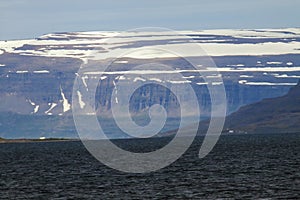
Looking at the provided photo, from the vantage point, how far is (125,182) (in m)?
150

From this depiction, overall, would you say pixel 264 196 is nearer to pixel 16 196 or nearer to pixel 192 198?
pixel 192 198

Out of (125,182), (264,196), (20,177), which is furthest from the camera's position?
(20,177)

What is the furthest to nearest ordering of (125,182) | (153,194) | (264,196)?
(125,182) → (153,194) → (264,196)

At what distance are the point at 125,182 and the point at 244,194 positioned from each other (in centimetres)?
3397

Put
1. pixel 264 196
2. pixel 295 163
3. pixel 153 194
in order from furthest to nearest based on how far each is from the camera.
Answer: pixel 295 163, pixel 153 194, pixel 264 196

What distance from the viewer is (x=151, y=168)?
191750 millimetres

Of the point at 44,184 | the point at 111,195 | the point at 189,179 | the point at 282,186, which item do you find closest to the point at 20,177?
the point at 44,184

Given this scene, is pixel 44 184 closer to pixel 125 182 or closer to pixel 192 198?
pixel 125 182

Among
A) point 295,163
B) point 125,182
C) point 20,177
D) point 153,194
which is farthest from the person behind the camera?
point 295,163

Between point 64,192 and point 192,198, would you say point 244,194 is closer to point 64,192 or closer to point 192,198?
point 192,198

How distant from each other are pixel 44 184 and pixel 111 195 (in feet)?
91.7

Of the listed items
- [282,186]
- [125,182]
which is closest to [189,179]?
[125,182]

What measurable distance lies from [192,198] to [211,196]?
10.5 ft

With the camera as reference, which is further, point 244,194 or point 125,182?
point 125,182
